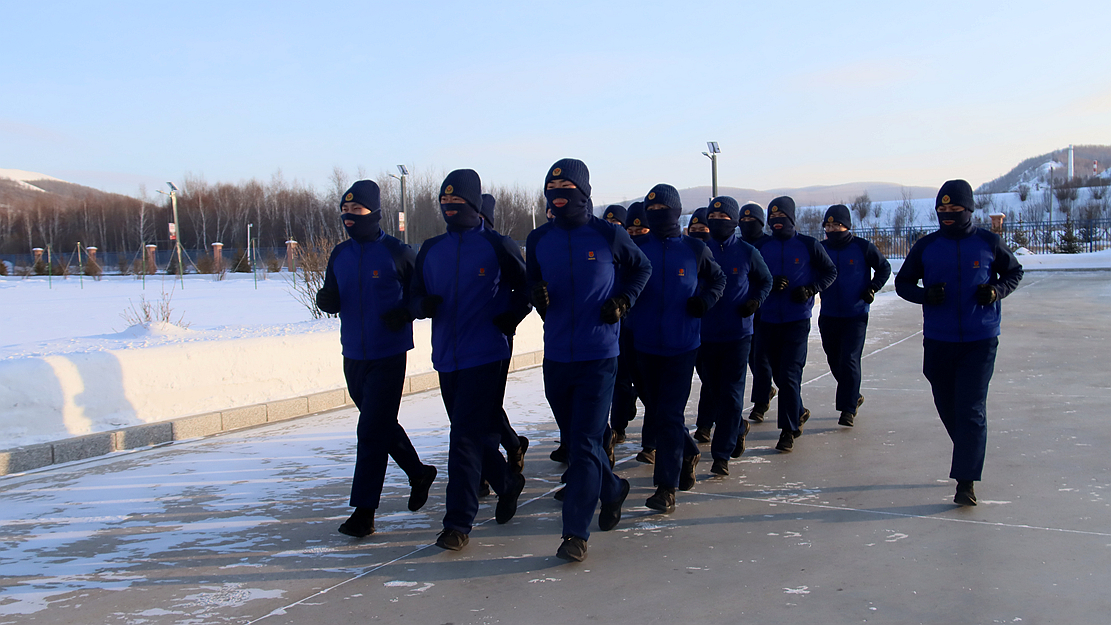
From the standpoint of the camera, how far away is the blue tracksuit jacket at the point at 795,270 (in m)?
7.44

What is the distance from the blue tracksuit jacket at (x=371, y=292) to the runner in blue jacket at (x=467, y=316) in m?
0.19

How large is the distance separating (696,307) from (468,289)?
144cm

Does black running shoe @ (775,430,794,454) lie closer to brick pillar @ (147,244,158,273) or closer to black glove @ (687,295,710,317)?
black glove @ (687,295,710,317)

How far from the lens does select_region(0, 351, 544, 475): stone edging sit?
6758 millimetres

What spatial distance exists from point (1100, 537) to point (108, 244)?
9363cm

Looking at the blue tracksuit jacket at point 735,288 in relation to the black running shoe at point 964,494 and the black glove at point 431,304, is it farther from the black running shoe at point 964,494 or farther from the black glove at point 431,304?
the black glove at point 431,304

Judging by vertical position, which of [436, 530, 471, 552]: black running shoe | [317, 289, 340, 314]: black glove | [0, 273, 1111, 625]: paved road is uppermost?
[317, 289, 340, 314]: black glove

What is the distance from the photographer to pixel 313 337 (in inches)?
379

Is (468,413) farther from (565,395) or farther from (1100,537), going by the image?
(1100,537)

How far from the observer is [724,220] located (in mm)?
6762

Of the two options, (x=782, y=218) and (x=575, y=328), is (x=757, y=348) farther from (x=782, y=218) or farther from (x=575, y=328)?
(x=575, y=328)

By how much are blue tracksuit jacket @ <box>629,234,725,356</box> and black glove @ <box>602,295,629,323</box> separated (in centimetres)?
73

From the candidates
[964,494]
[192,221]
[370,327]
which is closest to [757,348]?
[964,494]

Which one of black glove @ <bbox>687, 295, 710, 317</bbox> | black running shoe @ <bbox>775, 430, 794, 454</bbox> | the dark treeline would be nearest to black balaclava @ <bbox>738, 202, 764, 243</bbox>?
black running shoe @ <bbox>775, 430, 794, 454</bbox>
